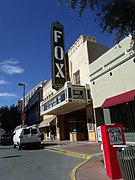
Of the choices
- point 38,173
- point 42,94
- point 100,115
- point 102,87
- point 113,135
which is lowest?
point 38,173

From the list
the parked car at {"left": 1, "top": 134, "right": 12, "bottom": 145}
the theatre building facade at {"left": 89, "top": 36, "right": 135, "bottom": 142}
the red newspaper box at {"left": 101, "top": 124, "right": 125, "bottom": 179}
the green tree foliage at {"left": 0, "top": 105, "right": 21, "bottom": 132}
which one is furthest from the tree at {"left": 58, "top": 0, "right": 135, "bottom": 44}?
the green tree foliage at {"left": 0, "top": 105, "right": 21, "bottom": 132}

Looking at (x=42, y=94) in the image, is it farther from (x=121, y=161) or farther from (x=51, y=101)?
(x=121, y=161)

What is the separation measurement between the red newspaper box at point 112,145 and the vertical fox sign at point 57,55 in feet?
54.4

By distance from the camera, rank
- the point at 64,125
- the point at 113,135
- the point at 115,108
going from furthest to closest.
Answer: the point at 64,125, the point at 115,108, the point at 113,135

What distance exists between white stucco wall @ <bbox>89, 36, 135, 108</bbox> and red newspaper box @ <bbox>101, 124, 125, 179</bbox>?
7492mm

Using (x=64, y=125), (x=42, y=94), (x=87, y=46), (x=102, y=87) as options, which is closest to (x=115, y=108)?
(x=102, y=87)

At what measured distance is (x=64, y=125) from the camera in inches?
1139

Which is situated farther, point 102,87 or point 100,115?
point 100,115

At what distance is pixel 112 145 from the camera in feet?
21.2

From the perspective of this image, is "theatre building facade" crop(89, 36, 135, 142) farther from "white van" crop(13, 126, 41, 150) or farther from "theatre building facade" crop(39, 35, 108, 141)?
"white van" crop(13, 126, 41, 150)

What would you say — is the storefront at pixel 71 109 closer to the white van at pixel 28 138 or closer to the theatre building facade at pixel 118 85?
the theatre building facade at pixel 118 85

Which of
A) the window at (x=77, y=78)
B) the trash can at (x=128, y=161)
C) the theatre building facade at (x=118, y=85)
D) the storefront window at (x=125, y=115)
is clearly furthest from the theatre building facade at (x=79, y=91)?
the trash can at (x=128, y=161)

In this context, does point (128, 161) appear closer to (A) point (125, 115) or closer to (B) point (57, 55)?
(A) point (125, 115)

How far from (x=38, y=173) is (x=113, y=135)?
3.60 metres
